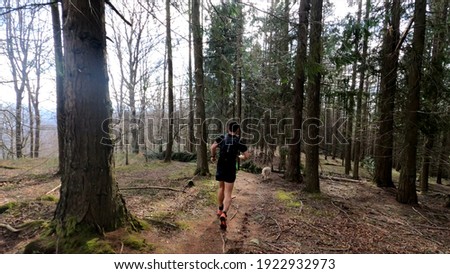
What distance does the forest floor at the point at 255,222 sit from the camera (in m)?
4.18

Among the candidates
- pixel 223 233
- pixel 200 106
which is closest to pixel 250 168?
pixel 200 106

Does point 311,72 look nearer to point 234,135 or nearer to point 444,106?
point 234,135

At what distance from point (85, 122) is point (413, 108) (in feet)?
28.8

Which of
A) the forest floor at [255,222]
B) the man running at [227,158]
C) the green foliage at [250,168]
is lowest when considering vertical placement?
the green foliage at [250,168]

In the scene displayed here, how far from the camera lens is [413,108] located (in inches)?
304

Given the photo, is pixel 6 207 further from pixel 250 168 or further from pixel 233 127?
pixel 250 168

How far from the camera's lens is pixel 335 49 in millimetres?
6918

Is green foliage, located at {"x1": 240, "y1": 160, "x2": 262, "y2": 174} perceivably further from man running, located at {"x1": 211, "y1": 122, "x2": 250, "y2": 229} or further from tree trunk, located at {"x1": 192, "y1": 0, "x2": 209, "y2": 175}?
man running, located at {"x1": 211, "y1": 122, "x2": 250, "y2": 229}

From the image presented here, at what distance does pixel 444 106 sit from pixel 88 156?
1164 centimetres

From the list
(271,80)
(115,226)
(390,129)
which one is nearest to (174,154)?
(271,80)

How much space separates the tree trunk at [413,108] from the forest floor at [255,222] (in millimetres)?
542

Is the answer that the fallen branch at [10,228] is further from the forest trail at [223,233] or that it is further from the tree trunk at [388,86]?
the tree trunk at [388,86]

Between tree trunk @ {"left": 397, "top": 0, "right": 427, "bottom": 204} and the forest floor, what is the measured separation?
542mm

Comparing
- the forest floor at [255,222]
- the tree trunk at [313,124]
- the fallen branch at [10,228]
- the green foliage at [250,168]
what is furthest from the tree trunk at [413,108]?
the fallen branch at [10,228]
